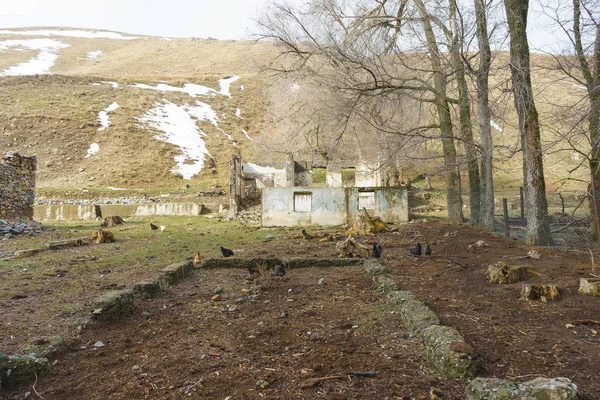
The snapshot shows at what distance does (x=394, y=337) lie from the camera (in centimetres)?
406

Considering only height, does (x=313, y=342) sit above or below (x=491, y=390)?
below

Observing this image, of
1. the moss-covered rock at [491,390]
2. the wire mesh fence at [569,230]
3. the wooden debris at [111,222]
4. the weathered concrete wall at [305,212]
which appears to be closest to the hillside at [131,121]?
the weathered concrete wall at [305,212]

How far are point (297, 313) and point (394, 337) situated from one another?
1.32m

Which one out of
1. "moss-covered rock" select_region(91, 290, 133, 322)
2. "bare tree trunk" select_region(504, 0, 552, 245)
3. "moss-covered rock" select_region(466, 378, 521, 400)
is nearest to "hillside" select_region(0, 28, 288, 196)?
"bare tree trunk" select_region(504, 0, 552, 245)

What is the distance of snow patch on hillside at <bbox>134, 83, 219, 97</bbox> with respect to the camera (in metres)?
56.3

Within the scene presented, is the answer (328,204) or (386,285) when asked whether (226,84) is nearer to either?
(328,204)

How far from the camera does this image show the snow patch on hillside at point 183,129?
1468 inches

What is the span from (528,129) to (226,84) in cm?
5941

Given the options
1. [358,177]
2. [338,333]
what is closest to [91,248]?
[338,333]

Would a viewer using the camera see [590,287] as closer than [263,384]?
No

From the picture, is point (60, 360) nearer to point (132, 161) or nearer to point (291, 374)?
point (291, 374)

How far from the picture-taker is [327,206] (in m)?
18.0

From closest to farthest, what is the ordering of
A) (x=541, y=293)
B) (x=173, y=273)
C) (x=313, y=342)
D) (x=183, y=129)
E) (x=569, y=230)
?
(x=313, y=342) → (x=541, y=293) → (x=173, y=273) → (x=569, y=230) → (x=183, y=129)

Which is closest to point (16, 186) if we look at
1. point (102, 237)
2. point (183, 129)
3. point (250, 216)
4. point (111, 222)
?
point (111, 222)
